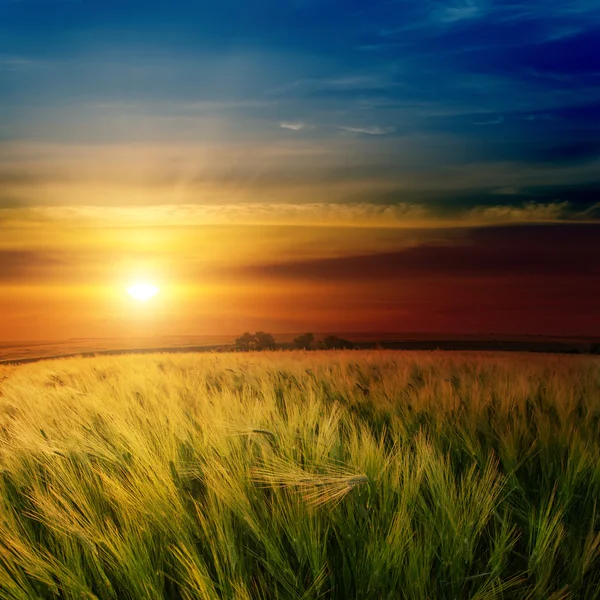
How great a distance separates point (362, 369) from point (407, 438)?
355cm

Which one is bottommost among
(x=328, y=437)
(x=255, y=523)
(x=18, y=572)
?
(x=18, y=572)

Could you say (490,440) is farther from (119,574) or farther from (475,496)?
(119,574)

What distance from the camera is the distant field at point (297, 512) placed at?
205 cm

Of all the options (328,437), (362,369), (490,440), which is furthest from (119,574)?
(362,369)

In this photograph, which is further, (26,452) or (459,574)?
(26,452)

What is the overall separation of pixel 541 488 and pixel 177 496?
5.01 ft

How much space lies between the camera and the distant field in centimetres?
205

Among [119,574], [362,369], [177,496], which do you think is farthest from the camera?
[362,369]

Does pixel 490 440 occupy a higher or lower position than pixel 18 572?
higher

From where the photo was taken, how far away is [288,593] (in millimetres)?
2029

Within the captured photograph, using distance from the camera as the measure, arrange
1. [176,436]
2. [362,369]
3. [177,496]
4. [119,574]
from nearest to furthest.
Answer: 1. [119,574]
2. [177,496]
3. [176,436]
4. [362,369]

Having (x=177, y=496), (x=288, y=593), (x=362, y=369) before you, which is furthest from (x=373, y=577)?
(x=362, y=369)

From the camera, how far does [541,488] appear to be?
2.85m

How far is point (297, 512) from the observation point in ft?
7.06
